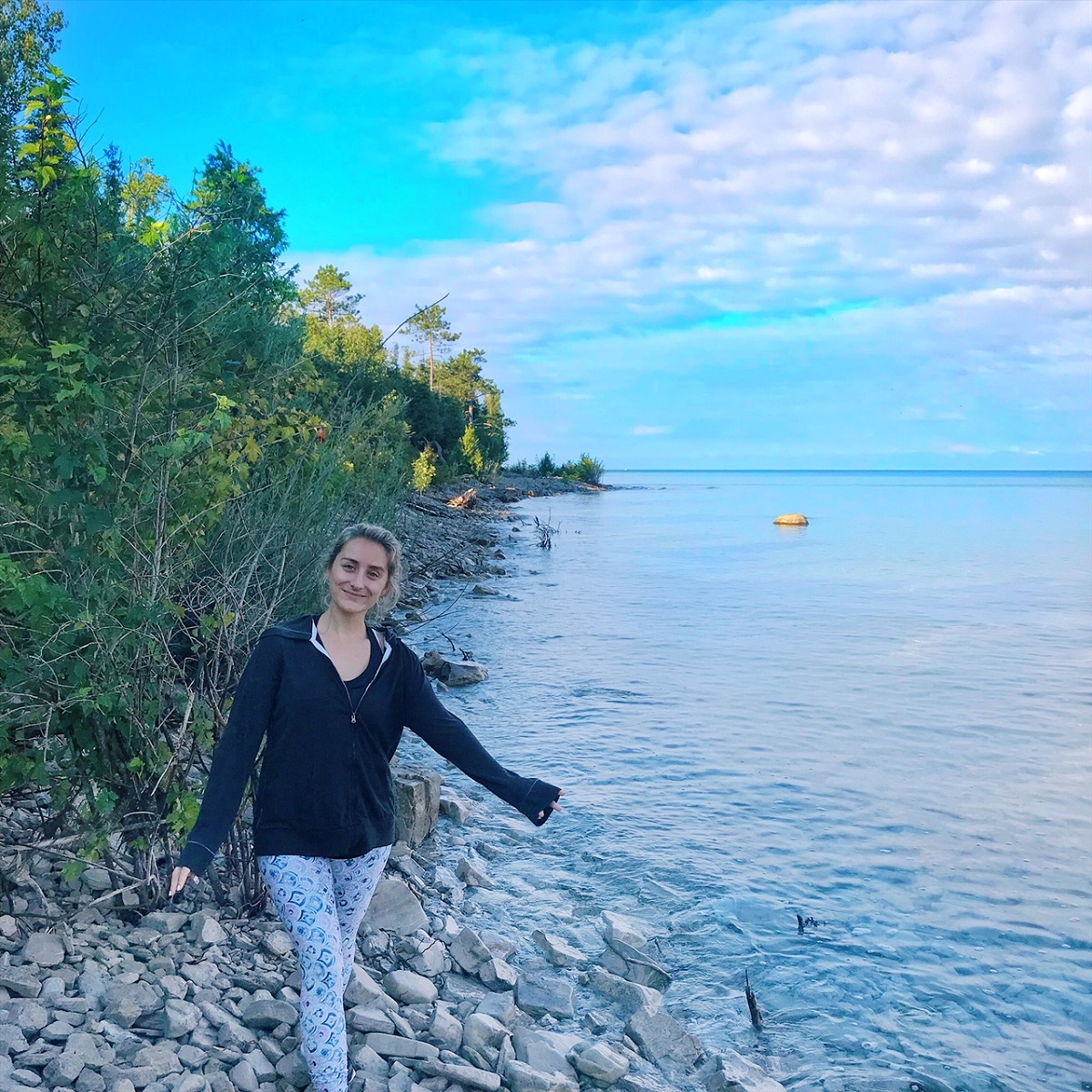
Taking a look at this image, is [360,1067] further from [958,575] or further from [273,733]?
[958,575]

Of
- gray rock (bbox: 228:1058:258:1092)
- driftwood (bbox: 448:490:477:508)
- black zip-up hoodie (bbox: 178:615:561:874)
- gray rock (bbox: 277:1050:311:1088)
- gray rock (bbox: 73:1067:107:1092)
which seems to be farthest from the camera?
driftwood (bbox: 448:490:477:508)

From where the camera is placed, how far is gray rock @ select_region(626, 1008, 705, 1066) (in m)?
4.60

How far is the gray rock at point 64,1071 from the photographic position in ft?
10.5

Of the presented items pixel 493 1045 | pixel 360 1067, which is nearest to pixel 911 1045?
pixel 493 1045

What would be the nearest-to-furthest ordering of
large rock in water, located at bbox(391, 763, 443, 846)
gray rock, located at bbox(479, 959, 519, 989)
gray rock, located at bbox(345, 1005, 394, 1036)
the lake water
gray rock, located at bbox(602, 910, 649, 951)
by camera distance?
gray rock, located at bbox(345, 1005, 394, 1036), gray rock, located at bbox(479, 959, 519, 989), the lake water, gray rock, located at bbox(602, 910, 649, 951), large rock in water, located at bbox(391, 763, 443, 846)

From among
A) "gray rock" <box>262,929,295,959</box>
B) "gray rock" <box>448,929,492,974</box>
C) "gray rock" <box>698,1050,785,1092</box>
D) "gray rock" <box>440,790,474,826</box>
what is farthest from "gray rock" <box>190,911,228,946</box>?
"gray rock" <box>440,790,474,826</box>

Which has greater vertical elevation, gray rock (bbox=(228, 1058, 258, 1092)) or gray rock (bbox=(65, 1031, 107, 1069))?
gray rock (bbox=(65, 1031, 107, 1069))

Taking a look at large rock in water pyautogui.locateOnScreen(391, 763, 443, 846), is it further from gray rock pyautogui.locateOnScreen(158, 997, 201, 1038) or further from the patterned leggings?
the patterned leggings

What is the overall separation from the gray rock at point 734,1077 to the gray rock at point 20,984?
2.96 meters

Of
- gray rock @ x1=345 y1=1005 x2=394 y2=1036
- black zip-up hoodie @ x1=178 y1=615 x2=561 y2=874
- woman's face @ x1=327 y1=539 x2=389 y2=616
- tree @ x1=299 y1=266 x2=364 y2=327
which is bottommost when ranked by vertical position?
gray rock @ x1=345 y1=1005 x2=394 y2=1036

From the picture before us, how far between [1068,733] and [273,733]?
36.2 ft

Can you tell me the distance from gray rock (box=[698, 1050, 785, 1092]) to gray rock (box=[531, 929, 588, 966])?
40.9 inches

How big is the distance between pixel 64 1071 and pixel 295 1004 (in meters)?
0.94

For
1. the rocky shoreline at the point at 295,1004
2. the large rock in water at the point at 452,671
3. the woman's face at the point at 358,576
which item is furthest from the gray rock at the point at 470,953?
the large rock in water at the point at 452,671
